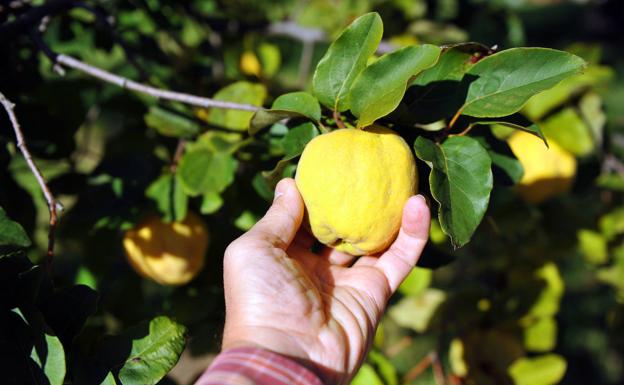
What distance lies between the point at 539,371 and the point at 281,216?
1068 mm

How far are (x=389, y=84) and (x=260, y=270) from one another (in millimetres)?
392

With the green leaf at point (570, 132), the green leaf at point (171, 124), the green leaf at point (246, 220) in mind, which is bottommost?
the green leaf at point (246, 220)

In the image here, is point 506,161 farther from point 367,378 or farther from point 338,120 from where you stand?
point 367,378

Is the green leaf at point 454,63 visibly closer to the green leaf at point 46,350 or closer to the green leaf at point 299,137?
the green leaf at point 299,137

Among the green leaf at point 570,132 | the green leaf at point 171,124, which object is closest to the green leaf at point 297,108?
the green leaf at point 171,124

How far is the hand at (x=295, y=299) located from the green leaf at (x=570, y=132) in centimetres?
91

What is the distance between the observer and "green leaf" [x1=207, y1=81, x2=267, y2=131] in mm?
1379

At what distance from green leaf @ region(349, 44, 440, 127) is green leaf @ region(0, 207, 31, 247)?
660 mm

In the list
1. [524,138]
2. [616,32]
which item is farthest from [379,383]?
[616,32]

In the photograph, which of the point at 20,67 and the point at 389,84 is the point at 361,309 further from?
the point at 20,67

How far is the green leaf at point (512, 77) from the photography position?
93 cm

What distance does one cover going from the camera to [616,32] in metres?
5.31

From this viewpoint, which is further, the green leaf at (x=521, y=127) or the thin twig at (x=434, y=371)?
the thin twig at (x=434, y=371)

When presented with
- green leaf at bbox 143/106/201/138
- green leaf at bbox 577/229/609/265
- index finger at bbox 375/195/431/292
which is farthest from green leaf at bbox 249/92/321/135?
green leaf at bbox 577/229/609/265
